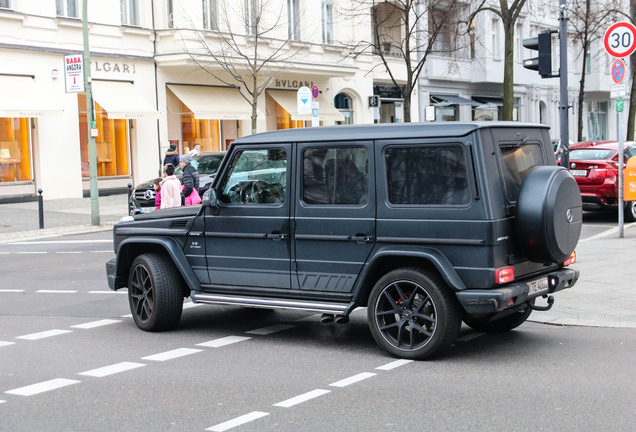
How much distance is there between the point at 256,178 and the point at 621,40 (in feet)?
25.8

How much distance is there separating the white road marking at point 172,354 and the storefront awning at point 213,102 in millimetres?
23985

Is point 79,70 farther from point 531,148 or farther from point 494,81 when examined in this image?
point 494,81

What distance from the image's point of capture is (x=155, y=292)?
8.41m

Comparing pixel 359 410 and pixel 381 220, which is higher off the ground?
pixel 381 220

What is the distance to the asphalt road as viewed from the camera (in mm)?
5547

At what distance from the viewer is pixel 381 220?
727 cm

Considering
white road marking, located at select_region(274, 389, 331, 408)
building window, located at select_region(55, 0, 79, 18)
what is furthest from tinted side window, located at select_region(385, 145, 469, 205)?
building window, located at select_region(55, 0, 79, 18)

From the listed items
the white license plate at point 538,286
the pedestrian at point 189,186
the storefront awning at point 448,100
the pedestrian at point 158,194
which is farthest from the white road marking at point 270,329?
the storefront awning at point 448,100

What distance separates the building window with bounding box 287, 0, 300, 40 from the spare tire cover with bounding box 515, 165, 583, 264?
29.3 metres

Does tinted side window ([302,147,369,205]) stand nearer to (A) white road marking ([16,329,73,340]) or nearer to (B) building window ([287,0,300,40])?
(A) white road marking ([16,329,73,340])

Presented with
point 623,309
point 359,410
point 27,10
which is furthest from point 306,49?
point 359,410

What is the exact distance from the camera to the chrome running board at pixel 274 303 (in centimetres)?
745

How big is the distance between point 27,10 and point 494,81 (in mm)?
25880

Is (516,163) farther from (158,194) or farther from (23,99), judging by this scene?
(23,99)
